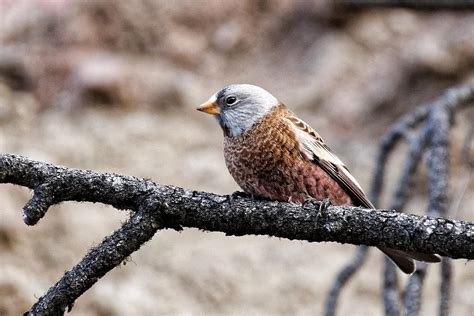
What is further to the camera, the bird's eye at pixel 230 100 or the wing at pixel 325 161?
the bird's eye at pixel 230 100

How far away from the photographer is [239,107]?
4344 mm

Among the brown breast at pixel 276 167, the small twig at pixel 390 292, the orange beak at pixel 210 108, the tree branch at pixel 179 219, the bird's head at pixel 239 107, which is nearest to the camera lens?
the tree branch at pixel 179 219

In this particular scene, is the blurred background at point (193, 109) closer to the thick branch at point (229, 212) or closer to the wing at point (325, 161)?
the wing at point (325, 161)

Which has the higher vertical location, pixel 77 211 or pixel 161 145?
pixel 161 145

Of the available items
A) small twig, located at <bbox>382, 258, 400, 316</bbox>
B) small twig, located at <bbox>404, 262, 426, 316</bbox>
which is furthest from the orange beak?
small twig, located at <bbox>404, 262, 426, 316</bbox>

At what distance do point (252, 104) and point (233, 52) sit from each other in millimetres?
3160

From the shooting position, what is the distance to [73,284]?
2770mm

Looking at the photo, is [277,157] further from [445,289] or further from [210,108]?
[445,289]

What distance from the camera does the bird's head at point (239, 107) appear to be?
4227 millimetres

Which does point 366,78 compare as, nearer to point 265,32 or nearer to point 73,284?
point 265,32

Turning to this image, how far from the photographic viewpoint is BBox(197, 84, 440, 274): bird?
3.87 metres

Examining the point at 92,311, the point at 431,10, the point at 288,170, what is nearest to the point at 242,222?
the point at 288,170

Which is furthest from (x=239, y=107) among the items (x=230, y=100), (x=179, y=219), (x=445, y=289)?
(x=179, y=219)

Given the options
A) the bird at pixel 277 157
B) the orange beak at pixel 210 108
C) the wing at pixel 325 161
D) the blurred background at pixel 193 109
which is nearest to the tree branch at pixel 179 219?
the bird at pixel 277 157
